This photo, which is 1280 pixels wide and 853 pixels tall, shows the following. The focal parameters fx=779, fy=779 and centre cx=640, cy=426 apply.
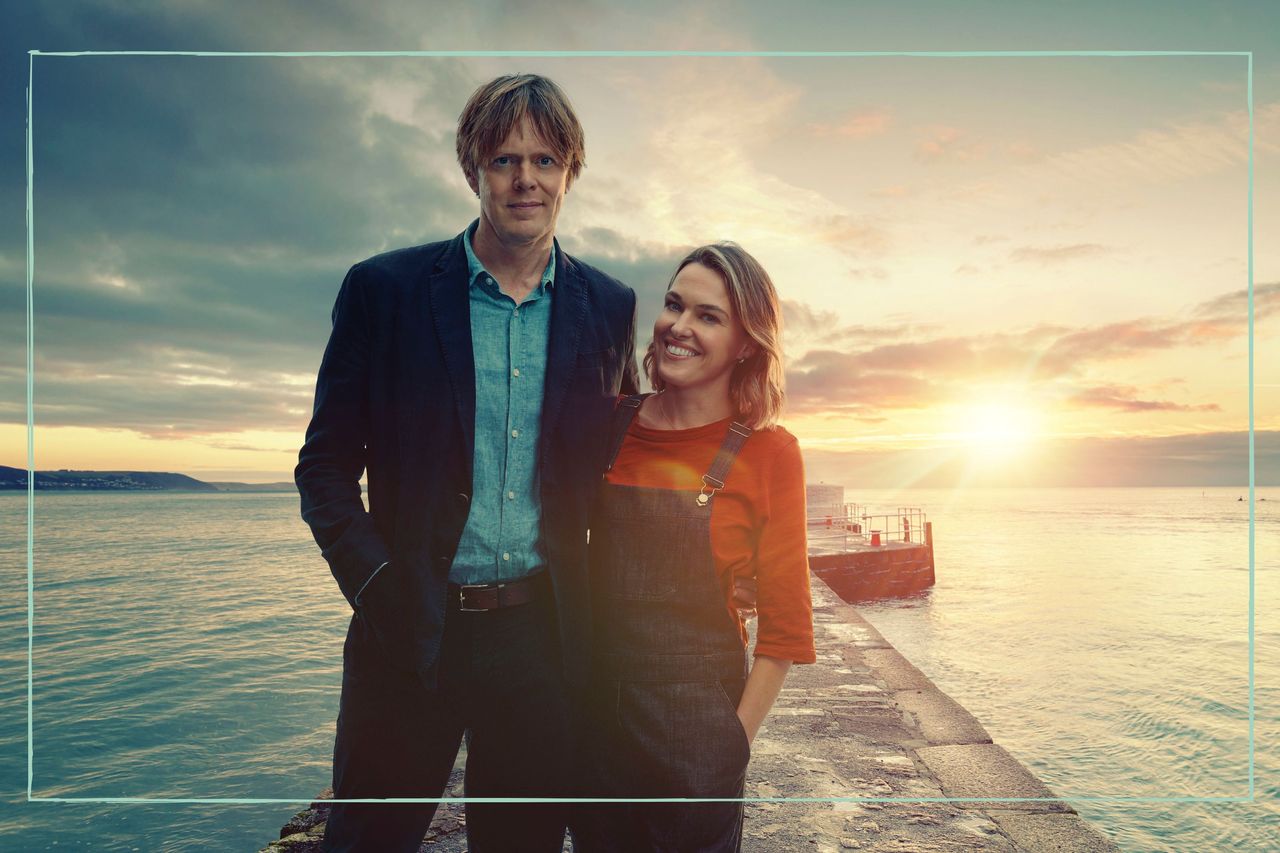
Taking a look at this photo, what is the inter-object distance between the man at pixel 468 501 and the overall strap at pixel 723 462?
27 cm

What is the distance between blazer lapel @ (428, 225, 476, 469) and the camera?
1.82 metres

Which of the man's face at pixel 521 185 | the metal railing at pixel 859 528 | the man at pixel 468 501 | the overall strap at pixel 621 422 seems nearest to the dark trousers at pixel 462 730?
the man at pixel 468 501

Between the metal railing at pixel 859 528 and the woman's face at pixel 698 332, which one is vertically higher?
the woman's face at pixel 698 332

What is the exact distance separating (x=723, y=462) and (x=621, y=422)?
292mm

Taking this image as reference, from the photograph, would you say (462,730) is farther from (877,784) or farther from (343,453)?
(877,784)

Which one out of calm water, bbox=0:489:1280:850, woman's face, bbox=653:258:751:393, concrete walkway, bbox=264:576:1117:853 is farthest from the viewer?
calm water, bbox=0:489:1280:850

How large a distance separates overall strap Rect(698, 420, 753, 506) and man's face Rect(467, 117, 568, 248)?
26.3 inches

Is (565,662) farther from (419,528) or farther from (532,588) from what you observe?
(419,528)

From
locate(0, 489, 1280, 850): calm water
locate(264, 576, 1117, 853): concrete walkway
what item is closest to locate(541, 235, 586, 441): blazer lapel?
locate(264, 576, 1117, 853): concrete walkway

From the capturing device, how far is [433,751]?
187cm

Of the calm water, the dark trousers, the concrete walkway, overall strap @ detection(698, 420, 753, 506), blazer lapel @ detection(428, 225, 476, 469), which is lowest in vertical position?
the calm water

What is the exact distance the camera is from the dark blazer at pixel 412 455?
1.77 metres

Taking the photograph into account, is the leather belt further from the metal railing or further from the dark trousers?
the metal railing

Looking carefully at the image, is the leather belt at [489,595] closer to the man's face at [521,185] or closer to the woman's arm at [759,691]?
the woman's arm at [759,691]
